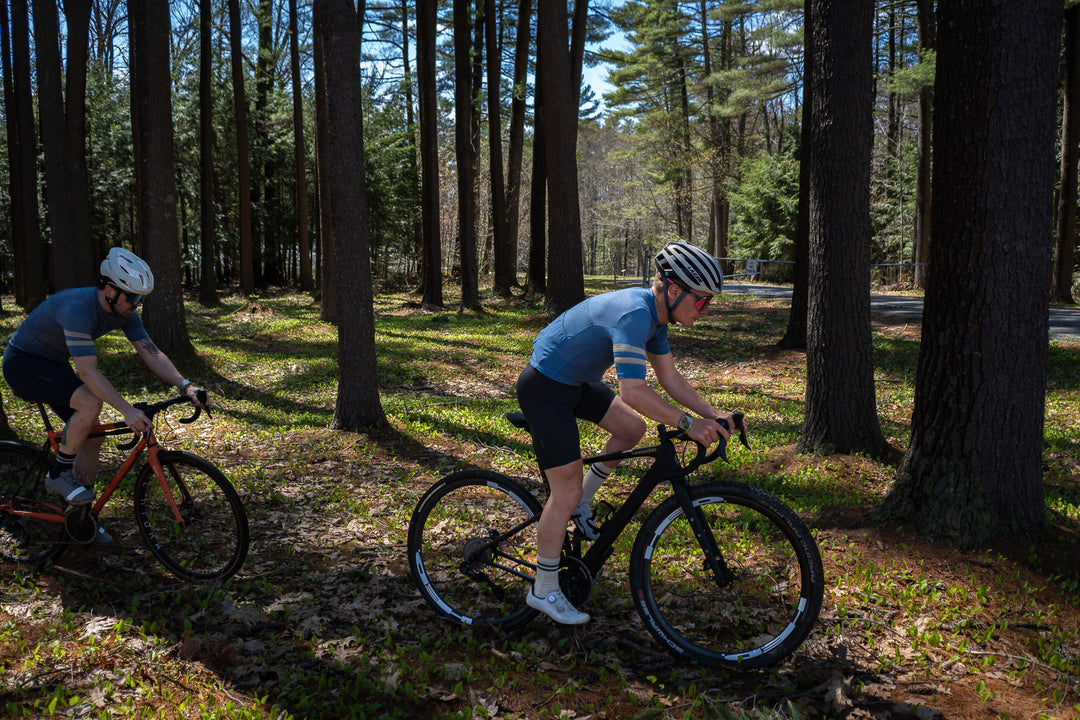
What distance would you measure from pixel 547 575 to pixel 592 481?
604 millimetres

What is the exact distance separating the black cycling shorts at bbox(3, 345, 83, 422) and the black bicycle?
2629mm

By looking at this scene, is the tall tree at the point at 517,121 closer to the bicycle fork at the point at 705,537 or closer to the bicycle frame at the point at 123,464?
the bicycle frame at the point at 123,464

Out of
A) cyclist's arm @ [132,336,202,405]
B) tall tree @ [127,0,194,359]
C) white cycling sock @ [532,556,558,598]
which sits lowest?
white cycling sock @ [532,556,558,598]

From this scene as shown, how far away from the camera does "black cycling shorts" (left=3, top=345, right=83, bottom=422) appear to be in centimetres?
462

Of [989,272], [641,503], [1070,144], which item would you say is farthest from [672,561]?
[1070,144]

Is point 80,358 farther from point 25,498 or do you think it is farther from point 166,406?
point 25,498

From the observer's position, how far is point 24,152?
17.6m

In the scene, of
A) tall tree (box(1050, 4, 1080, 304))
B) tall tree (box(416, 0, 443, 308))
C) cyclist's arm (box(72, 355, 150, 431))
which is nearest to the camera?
cyclist's arm (box(72, 355, 150, 431))

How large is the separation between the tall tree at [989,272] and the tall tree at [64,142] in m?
17.2

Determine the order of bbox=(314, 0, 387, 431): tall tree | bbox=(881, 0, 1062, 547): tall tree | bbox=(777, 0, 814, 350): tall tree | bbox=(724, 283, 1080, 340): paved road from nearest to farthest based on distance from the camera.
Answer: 1. bbox=(881, 0, 1062, 547): tall tree
2. bbox=(314, 0, 387, 431): tall tree
3. bbox=(777, 0, 814, 350): tall tree
4. bbox=(724, 283, 1080, 340): paved road

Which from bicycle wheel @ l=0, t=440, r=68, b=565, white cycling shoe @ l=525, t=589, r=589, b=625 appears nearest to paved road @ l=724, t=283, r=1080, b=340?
white cycling shoe @ l=525, t=589, r=589, b=625

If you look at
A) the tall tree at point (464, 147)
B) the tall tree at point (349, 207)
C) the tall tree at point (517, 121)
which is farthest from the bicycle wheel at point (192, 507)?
the tall tree at point (517, 121)

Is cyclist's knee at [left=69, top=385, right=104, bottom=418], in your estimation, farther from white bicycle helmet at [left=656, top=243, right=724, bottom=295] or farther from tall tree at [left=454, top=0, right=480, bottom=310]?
tall tree at [left=454, top=0, right=480, bottom=310]

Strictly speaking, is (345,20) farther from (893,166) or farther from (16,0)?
(893,166)
